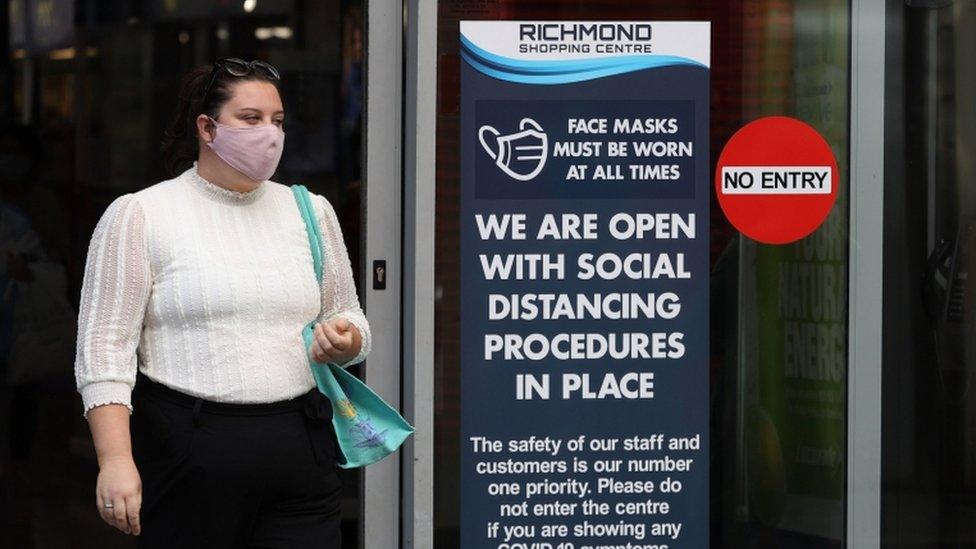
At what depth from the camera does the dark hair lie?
3.36 metres

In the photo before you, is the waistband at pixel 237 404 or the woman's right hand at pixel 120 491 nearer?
the woman's right hand at pixel 120 491

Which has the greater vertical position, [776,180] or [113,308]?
[776,180]

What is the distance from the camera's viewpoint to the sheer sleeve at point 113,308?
10.4ft

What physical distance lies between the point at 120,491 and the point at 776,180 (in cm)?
248

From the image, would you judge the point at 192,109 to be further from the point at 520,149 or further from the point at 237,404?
the point at 520,149

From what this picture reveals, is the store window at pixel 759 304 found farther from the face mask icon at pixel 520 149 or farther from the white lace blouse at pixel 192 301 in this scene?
the white lace blouse at pixel 192 301

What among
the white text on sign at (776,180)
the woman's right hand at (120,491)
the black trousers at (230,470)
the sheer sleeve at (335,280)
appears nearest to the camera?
the woman's right hand at (120,491)

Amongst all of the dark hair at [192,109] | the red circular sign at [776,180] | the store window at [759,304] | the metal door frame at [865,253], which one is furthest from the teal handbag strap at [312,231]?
the metal door frame at [865,253]

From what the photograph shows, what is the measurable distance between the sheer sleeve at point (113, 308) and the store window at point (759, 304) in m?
1.65

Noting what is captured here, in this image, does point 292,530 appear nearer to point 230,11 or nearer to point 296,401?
point 296,401

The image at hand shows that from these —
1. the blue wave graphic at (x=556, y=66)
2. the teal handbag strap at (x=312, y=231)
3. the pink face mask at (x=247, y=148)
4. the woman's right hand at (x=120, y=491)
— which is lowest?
the woman's right hand at (x=120, y=491)

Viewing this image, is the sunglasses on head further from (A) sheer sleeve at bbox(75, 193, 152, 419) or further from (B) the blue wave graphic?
(B) the blue wave graphic

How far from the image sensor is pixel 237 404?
3.28 metres

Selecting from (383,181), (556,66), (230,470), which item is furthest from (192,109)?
(556,66)
